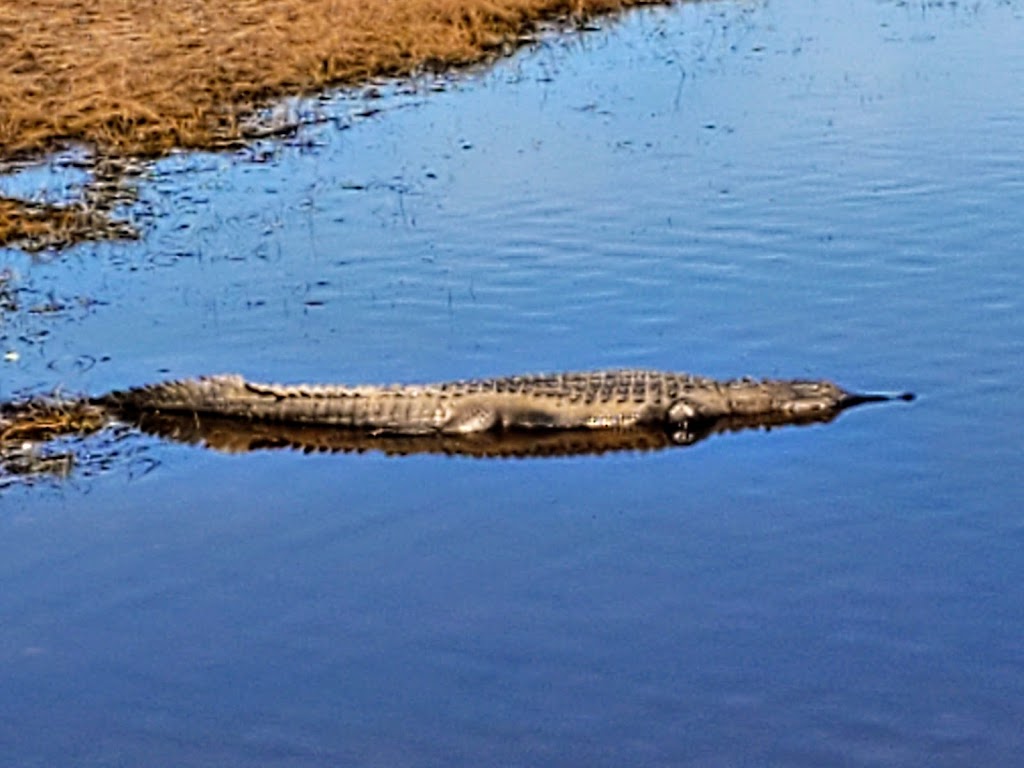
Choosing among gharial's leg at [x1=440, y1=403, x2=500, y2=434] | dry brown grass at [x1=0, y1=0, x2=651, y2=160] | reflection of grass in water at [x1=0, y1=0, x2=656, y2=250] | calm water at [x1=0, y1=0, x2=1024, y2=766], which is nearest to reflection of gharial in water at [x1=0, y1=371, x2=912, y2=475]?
gharial's leg at [x1=440, y1=403, x2=500, y2=434]

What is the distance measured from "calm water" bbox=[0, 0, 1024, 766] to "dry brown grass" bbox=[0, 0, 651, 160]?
1.12m

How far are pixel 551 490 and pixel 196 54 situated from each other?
434 inches

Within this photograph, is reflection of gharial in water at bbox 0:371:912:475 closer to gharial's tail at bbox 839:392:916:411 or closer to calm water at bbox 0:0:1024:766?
gharial's tail at bbox 839:392:916:411

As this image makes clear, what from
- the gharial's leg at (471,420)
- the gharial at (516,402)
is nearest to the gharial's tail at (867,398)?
the gharial at (516,402)

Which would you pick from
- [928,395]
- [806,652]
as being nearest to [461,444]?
[928,395]

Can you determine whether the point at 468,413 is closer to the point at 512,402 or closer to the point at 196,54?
the point at 512,402

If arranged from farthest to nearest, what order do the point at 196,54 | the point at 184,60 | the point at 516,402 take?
the point at 196,54
the point at 184,60
the point at 516,402

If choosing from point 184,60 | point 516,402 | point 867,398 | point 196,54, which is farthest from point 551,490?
point 196,54

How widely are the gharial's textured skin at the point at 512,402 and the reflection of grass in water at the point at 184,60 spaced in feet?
12.8

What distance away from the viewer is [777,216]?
14.0 metres

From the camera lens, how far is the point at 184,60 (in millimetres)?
19469

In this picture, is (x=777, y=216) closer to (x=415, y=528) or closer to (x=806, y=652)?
(x=415, y=528)

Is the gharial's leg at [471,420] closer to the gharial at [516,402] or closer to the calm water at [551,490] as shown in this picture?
the gharial at [516,402]

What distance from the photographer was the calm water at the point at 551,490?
24.8 feet
